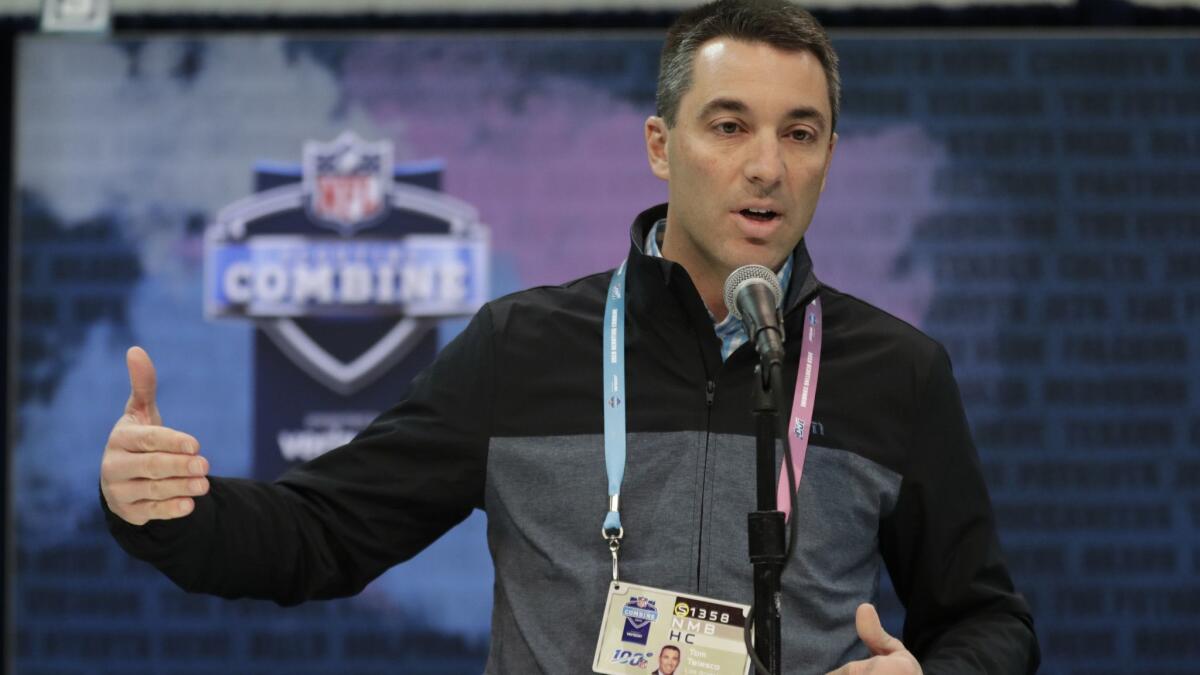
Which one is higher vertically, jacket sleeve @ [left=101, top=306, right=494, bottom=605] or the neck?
the neck

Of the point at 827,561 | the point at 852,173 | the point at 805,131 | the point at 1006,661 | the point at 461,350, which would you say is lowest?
the point at 1006,661

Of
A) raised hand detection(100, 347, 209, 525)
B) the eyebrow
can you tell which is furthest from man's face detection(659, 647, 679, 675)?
the eyebrow

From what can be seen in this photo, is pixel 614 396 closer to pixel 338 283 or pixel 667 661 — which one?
pixel 667 661

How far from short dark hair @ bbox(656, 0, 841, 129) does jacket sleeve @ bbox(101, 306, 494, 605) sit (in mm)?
396

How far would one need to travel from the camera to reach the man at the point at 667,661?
159cm

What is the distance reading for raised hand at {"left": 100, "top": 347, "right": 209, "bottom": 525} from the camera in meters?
1.39

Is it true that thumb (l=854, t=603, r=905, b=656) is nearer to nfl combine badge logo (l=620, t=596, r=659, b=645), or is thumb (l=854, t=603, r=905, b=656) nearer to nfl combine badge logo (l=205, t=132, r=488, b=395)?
nfl combine badge logo (l=620, t=596, r=659, b=645)

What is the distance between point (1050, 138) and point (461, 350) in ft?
8.70

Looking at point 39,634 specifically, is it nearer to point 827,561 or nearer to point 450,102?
point 450,102

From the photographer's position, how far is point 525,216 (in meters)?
3.90

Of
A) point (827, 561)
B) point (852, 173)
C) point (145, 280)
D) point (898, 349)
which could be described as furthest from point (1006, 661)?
point (145, 280)

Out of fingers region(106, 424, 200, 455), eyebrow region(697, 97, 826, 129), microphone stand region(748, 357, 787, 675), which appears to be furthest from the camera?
eyebrow region(697, 97, 826, 129)

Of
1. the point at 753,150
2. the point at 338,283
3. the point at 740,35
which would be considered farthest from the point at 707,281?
the point at 338,283

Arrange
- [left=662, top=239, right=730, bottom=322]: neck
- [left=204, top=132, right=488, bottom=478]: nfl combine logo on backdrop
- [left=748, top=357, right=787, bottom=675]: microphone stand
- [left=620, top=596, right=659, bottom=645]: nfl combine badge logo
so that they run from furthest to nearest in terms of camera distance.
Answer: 1. [left=204, top=132, right=488, bottom=478]: nfl combine logo on backdrop
2. [left=662, top=239, right=730, bottom=322]: neck
3. [left=620, top=596, right=659, bottom=645]: nfl combine badge logo
4. [left=748, top=357, right=787, bottom=675]: microphone stand
